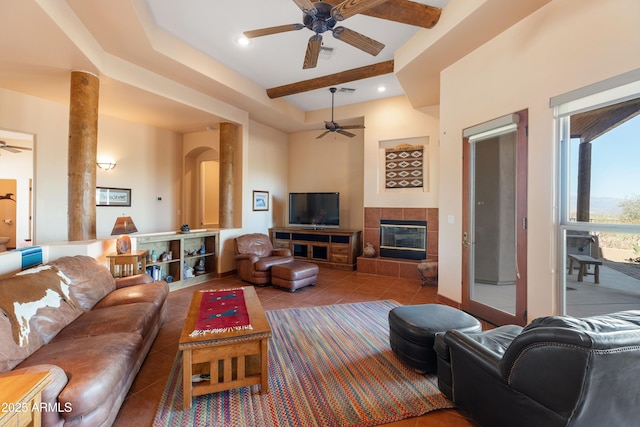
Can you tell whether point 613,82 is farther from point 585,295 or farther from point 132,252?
point 132,252

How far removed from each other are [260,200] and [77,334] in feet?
15.1

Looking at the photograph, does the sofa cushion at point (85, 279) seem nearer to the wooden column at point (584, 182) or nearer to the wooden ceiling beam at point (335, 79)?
the wooden ceiling beam at point (335, 79)

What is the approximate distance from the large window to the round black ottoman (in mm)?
1118

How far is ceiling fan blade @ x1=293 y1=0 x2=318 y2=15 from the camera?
2.16 m

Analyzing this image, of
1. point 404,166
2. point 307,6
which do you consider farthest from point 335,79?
point 307,6

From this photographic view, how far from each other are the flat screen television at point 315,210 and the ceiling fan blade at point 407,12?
3.77 metres

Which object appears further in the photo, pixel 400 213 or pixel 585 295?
pixel 400 213

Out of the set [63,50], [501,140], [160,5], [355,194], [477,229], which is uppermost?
[160,5]

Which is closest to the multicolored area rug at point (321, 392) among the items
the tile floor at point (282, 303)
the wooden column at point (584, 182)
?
the tile floor at point (282, 303)

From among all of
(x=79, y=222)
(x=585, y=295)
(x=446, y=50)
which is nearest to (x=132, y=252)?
(x=79, y=222)

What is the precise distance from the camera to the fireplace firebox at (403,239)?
542 centimetres

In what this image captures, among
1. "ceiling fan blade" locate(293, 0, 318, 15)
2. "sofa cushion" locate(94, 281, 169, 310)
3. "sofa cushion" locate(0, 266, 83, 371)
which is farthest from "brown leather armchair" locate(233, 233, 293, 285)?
"ceiling fan blade" locate(293, 0, 318, 15)

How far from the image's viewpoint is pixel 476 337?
183cm

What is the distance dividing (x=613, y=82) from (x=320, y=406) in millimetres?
3264
